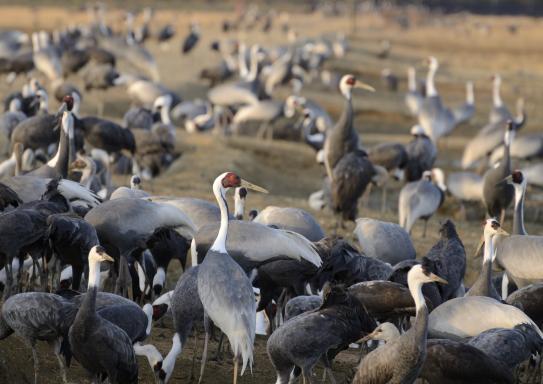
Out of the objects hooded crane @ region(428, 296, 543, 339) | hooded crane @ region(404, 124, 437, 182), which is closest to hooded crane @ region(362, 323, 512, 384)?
hooded crane @ region(428, 296, 543, 339)

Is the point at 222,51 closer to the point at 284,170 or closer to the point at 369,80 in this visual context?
the point at 369,80

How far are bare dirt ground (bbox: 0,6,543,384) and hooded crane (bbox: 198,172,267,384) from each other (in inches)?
21.1

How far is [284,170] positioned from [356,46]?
2299 centimetres

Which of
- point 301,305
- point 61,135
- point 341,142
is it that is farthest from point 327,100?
point 301,305

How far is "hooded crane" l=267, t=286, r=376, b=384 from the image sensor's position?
6.79 metres

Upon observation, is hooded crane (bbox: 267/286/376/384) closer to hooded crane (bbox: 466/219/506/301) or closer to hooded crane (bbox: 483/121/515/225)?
hooded crane (bbox: 466/219/506/301)

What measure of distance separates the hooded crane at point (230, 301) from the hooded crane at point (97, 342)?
0.75m

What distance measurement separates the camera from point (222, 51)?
32.4 m

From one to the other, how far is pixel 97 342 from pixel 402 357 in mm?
1731

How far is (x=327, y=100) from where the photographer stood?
2469cm

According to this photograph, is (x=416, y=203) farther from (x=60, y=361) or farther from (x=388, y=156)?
(x=60, y=361)

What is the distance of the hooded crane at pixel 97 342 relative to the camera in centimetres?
639

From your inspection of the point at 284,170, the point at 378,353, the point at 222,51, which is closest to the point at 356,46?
the point at 222,51

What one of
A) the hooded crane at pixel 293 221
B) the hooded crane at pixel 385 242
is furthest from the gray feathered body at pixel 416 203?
the hooded crane at pixel 293 221
